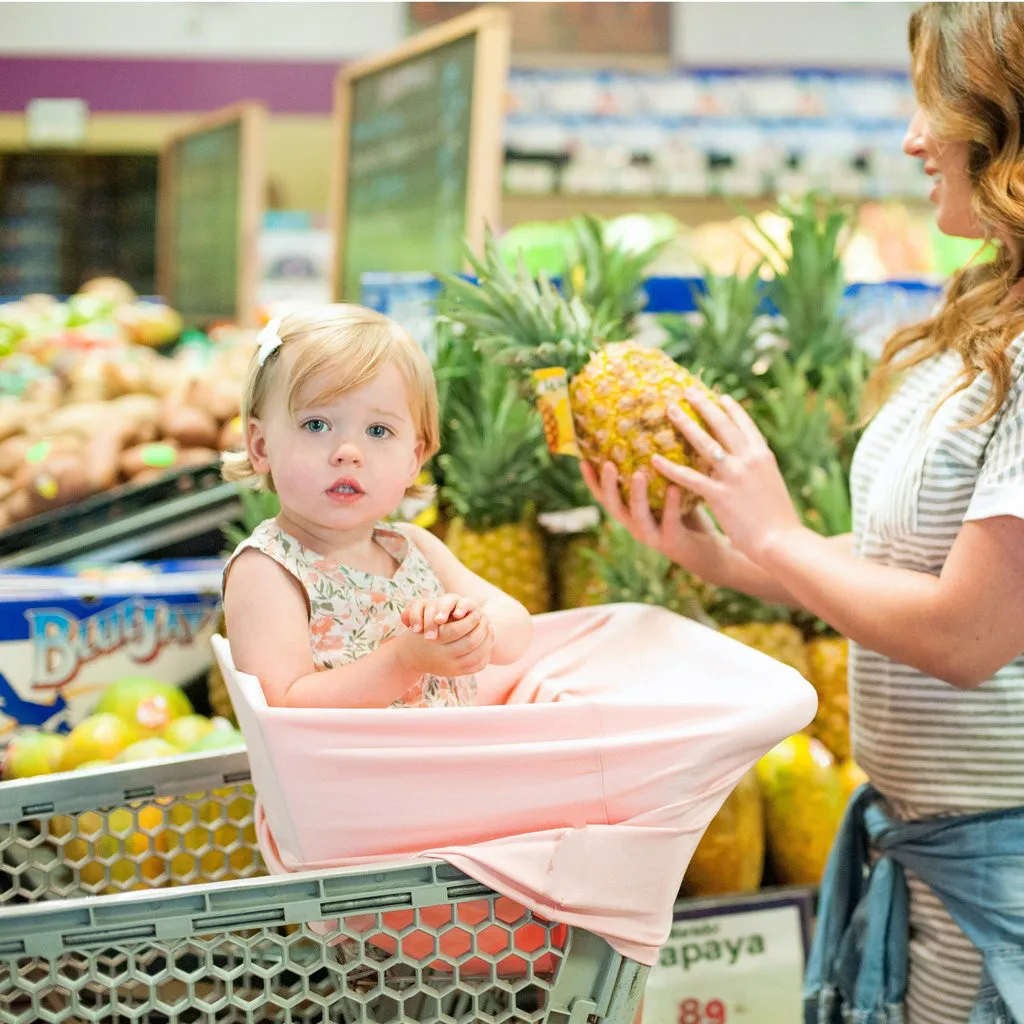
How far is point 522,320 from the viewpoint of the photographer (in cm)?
188

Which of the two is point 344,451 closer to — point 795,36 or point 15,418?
point 15,418

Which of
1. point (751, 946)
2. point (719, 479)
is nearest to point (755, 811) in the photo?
point (751, 946)

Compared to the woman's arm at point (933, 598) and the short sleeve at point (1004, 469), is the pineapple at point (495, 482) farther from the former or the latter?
the short sleeve at point (1004, 469)

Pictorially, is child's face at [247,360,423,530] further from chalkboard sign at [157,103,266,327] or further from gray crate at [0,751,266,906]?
chalkboard sign at [157,103,266,327]

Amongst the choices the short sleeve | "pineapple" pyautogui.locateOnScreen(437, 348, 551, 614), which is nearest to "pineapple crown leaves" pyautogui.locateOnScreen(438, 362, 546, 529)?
"pineapple" pyautogui.locateOnScreen(437, 348, 551, 614)

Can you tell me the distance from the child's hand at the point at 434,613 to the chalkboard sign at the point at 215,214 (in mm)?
3946

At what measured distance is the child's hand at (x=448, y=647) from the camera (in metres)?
1.19

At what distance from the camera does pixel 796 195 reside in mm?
7520

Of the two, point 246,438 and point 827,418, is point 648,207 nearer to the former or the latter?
point 827,418

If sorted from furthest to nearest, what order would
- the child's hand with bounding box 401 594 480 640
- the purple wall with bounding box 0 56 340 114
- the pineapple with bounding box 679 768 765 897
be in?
the purple wall with bounding box 0 56 340 114
the pineapple with bounding box 679 768 765 897
the child's hand with bounding box 401 594 480 640

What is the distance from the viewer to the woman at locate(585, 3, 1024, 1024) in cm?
141

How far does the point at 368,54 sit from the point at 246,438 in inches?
332

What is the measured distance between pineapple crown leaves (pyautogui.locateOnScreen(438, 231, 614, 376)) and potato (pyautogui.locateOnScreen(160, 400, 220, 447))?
1.49 metres

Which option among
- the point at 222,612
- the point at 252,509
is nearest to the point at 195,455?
the point at 252,509
